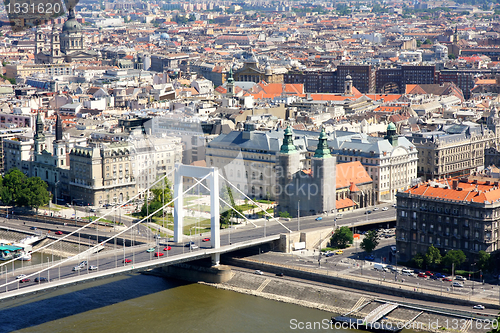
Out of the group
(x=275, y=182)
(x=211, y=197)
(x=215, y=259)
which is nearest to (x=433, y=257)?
(x=215, y=259)

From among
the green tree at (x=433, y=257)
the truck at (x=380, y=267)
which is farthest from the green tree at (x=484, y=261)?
the truck at (x=380, y=267)

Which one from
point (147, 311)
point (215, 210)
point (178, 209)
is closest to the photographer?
point (147, 311)

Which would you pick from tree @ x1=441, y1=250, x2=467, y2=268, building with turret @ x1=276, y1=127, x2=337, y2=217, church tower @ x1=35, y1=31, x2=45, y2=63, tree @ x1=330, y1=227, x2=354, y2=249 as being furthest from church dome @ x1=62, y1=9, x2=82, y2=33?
tree @ x1=441, y1=250, x2=467, y2=268

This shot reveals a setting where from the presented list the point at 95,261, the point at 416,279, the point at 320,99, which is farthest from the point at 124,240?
the point at 320,99

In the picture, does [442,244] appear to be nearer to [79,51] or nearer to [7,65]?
[7,65]

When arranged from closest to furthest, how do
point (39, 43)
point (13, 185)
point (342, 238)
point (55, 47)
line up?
point (342, 238), point (13, 185), point (55, 47), point (39, 43)

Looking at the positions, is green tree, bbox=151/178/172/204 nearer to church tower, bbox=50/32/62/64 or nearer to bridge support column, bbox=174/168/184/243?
bridge support column, bbox=174/168/184/243

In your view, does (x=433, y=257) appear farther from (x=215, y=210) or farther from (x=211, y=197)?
(x=211, y=197)

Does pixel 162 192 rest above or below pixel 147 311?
above

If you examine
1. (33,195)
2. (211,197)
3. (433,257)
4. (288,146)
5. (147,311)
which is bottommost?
(147,311)
